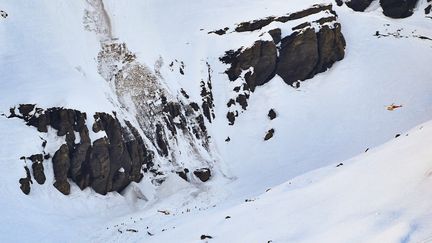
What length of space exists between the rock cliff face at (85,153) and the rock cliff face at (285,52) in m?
11.8

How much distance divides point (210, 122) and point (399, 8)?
31.4 meters

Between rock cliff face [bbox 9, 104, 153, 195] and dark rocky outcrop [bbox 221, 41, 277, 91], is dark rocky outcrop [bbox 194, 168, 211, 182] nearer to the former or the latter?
rock cliff face [bbox 9, 104, 153, 195]

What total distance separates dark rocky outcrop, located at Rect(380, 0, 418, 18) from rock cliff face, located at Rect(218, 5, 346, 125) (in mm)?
14942

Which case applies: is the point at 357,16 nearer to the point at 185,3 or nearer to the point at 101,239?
the point at 185,3

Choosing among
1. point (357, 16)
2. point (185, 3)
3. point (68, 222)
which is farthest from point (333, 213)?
point (357, 16)

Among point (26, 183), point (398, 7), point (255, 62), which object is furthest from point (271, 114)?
point (398, 7)

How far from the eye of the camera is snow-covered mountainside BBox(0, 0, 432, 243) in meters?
16.3

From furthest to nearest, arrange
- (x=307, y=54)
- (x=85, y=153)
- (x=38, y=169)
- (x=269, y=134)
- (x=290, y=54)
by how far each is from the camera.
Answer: (x=307, y=54), (x=290, y=54), (x=269, y=134), (x=85, y=153), (x=38, y=169)

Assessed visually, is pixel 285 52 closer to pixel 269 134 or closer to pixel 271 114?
pixel 271 114

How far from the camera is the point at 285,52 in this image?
42.8 meters

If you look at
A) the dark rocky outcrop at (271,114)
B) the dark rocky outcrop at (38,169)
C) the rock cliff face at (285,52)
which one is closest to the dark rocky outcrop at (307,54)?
the rock cliff face at (285,52)

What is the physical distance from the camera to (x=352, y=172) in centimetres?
1698

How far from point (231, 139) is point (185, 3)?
48.8 ft

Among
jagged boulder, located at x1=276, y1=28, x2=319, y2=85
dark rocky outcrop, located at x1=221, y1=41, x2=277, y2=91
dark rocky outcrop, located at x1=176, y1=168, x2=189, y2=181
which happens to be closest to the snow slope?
dark rocky outcrop, located at x1=176, y1=168, x2=189, y2=181
